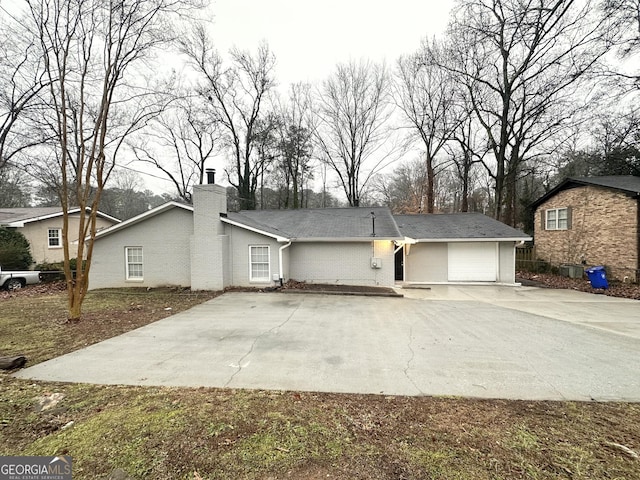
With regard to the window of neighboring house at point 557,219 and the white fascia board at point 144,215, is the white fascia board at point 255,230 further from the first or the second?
the window of neighboring house at point 557,219

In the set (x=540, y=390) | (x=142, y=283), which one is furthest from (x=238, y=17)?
(x=540, y=390)

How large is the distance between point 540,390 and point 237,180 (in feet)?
83.8

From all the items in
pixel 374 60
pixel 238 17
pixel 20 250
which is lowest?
pixel 20 250

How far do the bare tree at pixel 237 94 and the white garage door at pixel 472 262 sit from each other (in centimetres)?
1709

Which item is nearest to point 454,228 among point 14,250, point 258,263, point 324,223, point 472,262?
point 472,262

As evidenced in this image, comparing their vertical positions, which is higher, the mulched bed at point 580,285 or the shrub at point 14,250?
the shrub at point 14,250

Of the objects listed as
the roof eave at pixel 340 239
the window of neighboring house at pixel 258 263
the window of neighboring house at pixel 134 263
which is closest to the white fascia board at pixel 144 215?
the window of neighboring house at pixel 134 263

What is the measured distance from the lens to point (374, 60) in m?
22.6

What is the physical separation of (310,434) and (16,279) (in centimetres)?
1725

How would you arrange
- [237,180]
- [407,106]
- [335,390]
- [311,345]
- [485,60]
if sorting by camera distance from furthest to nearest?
[237,180] < [407,106] < [485,60] < [311,345] < [335,390]

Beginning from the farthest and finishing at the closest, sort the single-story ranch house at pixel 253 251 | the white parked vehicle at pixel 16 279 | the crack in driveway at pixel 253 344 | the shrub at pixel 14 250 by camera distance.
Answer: the shrub at pixel 14 250
the white parked vehicle at pixel 16 279
the single-story ranch house at pixel 253 251
the crack in driveway at pixel 253 344

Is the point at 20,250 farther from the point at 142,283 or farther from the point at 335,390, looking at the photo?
the point at 335,390

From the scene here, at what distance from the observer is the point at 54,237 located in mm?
17359

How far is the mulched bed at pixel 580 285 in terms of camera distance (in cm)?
1077
